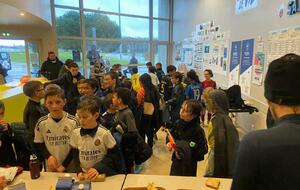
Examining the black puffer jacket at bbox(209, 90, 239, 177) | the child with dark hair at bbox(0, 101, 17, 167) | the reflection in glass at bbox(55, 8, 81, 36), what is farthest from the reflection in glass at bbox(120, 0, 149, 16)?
the black puffer jacket at bbox(209, 90, 239, 177)

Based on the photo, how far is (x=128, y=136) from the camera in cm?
202

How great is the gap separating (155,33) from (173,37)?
0.80 meters

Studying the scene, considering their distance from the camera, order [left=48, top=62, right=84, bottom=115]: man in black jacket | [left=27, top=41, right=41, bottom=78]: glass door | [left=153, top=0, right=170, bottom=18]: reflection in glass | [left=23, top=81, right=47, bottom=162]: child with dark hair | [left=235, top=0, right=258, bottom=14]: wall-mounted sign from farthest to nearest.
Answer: [left=153, top=0, right=170, bottom=18]: reflection in glass → [left=27, top=41, right=41, bottom=78]: glass door → [left=235, top=0, right=258, bottom=14]: wall-mounted sign → [left=48, top=62, right=84, bottom=115]: man in black jacket → [left=23, top=81, right=47, bottom=162]: child with dark hair

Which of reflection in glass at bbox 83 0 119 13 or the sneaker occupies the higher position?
reflection in glass at bbox 83 0 119 13

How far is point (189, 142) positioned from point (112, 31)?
794cm

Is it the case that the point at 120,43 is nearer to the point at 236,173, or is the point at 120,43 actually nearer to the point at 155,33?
the point at 155,33

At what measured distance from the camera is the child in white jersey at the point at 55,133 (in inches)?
76.2

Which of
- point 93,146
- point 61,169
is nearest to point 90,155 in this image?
point 93,146

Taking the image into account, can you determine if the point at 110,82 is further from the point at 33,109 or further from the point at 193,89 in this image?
the point at 193,89

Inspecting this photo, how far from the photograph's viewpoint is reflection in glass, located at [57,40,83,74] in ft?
27.0

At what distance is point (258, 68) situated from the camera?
14.3 ft

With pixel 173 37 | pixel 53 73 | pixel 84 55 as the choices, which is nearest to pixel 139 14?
pixel 173 37

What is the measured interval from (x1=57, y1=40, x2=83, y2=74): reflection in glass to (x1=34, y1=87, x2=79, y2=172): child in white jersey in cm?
681

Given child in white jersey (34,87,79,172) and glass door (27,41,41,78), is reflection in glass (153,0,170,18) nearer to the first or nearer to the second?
glass door (27,41,41,78)
